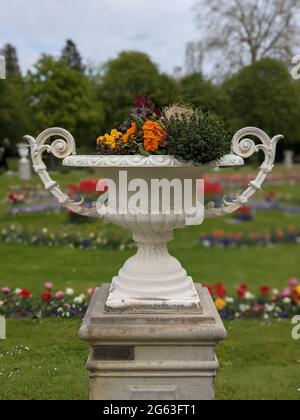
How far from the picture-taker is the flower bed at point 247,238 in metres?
7.05

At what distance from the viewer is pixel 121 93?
7.99 meters

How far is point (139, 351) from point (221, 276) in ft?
11.9

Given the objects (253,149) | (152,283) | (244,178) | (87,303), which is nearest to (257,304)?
(87,303)

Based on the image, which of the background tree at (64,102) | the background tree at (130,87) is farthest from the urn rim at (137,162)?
the background tree at (64,102)

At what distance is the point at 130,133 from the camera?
7.63 ft

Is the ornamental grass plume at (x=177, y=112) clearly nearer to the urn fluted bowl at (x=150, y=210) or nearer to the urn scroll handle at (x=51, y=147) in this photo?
the urn fluted bowl at (x=150, y=210)

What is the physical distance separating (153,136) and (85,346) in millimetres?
1733

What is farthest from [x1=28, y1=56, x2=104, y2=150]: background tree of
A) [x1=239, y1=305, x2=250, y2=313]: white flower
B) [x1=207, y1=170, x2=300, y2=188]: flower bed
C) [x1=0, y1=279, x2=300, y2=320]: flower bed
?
[x1=239, y1=305, x2=250, y2=313]: white flower

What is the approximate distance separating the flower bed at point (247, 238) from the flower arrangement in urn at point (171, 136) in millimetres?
4790

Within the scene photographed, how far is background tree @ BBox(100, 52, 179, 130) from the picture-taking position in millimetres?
6434

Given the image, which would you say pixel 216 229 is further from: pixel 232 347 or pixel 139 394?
pixel 139 394

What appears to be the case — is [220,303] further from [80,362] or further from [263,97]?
[263,97]

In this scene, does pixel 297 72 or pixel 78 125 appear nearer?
pixel 297 72

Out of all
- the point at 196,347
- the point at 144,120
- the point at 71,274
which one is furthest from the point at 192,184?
the point at 71,274
